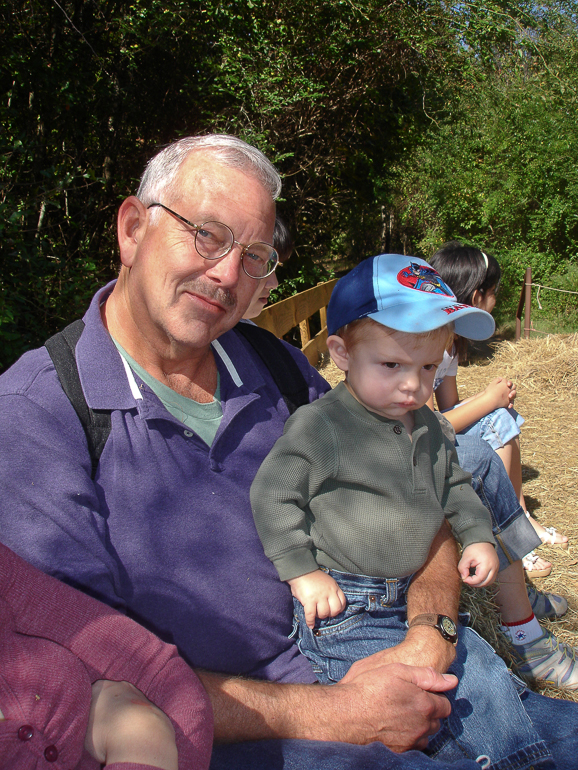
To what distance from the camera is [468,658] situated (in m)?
1.72

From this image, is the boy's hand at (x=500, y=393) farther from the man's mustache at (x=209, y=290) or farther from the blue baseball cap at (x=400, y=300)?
the man's mustache at (x=209, y=290)

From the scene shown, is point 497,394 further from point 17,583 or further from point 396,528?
point 17,583

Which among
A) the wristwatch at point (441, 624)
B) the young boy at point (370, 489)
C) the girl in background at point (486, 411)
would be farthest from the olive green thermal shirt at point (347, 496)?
the girl in background at point (486, 411)

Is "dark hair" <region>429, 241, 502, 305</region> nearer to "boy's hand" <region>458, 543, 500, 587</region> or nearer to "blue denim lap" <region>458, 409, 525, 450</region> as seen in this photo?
"blue denim lap" <region>458, 409, 525, 450</region>

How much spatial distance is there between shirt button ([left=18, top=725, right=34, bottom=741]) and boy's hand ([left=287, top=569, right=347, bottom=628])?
30.6 inches

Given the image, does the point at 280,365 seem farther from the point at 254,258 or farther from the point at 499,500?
the point at 499,500

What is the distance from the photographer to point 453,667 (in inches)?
67.1

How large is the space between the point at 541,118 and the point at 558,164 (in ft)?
4.44

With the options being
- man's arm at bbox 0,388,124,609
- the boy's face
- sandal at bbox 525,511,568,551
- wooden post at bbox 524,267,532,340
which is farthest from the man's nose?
wooden post at bbox 524,267,532,340

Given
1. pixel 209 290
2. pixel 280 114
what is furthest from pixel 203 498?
pixel 280 114

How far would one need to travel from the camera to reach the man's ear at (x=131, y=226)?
1814 millimetres

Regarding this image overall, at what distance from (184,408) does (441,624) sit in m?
0.97

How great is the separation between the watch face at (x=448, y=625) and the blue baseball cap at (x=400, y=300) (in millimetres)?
841

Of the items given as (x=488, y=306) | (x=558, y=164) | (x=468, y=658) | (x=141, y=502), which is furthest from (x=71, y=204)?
(x=558, y=164)
